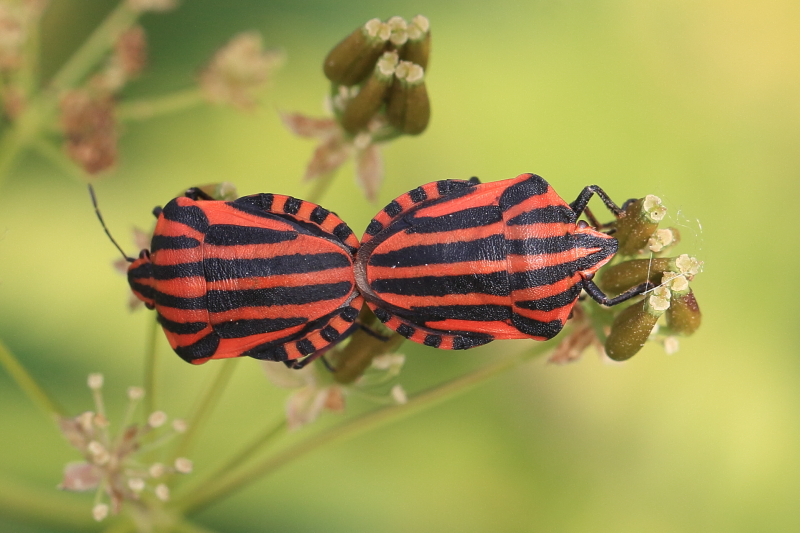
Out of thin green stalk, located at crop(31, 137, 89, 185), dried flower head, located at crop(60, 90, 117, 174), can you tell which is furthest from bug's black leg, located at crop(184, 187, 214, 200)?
thin green stalk, located at crop(31, 137, 89, 185)

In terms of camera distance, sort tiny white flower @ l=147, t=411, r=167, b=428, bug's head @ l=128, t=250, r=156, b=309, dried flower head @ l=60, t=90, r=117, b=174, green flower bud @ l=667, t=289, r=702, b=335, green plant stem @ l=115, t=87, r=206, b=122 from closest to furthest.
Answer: green flower bud @ l=667, t=289, r=702, b=335 → bug's head @ l=128, t=250, r=156, b=309 → tiny white flower @ l=147, t=411, r=167, b=428 → dried flower head @ l=60, t=90, r=117, b=174 → green plant stem @ l=115, t=87, r=206, b=122

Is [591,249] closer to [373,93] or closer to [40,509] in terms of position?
[373,93]

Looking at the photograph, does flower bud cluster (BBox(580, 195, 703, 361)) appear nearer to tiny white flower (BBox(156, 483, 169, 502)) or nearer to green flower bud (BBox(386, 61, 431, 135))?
green flower bud (BBox(386, 61, 431, 135))

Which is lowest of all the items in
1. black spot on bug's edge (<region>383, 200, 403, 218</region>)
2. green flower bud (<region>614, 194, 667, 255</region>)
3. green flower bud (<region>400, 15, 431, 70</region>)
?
green flower bud (<region>614, 194, 667, 255</region>)

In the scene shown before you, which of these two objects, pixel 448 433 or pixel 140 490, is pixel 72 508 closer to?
pixel 140 490

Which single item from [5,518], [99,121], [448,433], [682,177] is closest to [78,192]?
[99,121]

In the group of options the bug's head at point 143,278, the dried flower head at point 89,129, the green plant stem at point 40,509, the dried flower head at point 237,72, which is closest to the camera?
the bug's head at point 143,278

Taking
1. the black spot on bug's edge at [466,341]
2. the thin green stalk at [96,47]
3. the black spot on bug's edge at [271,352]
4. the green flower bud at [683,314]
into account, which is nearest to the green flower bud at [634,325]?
the green flower bud at [683,314]

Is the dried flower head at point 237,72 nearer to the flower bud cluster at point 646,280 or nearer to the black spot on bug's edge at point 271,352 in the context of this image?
the black spot on bug's edge at point 271,352
